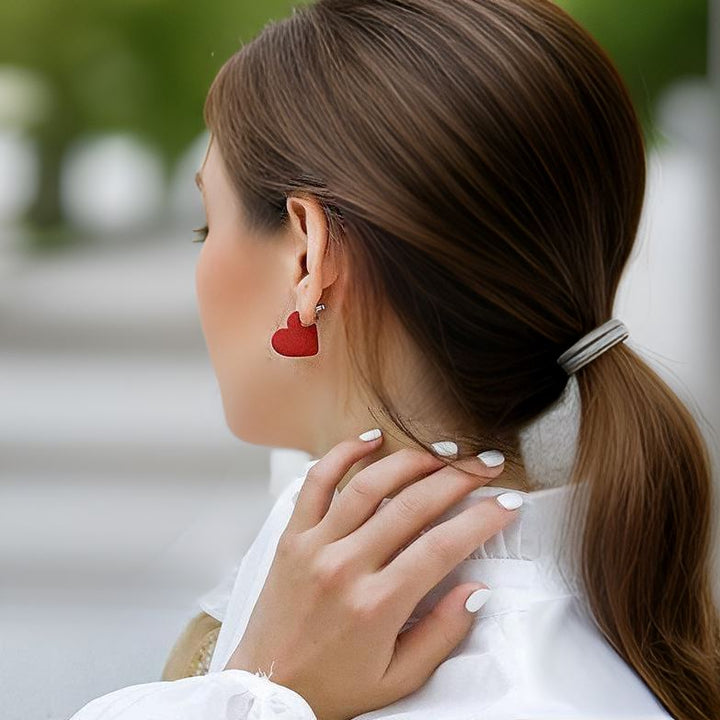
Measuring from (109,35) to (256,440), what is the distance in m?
2.05

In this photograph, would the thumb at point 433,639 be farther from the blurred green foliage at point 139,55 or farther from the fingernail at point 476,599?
the blurred green foliage at point 139,55

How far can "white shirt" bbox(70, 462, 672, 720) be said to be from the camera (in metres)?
0.61

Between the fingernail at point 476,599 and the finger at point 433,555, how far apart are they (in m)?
0.02

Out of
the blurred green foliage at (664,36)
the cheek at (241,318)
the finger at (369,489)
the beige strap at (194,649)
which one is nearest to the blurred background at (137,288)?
the blurred green foliage at (664,36)

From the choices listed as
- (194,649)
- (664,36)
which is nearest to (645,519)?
(194,649)

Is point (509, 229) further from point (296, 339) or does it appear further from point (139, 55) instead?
point (139, 55)

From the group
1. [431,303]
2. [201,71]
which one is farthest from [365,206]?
[201,71]

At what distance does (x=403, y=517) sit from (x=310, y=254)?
18cm

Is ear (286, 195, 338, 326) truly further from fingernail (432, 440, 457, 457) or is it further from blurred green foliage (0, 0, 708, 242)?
blurred green foliage (0, 0, 708, 242)

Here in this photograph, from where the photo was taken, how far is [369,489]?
0.65 m

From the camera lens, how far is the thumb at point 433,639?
24.9 inches

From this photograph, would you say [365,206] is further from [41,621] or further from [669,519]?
[41,621]

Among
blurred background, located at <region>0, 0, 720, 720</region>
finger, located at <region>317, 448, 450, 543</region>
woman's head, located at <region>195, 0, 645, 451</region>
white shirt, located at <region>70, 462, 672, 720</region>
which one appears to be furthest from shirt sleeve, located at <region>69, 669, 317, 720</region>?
blurred background, located at <region>0, 0, 720, 720</region>

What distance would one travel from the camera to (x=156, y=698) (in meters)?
0.62
